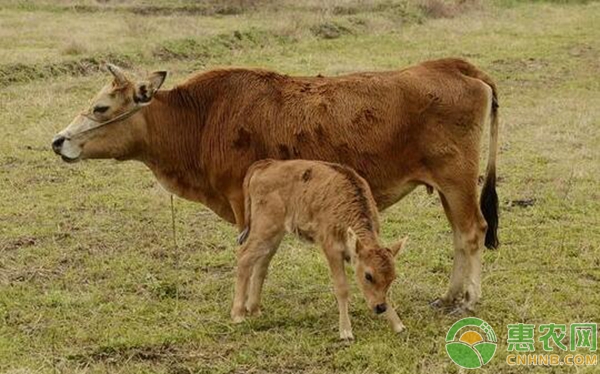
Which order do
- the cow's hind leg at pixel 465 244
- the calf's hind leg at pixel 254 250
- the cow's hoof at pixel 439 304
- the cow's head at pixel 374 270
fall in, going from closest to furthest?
the cow's head at pixel 374 270 < the calf's hind leg at pixel 254 250 < the cow's hind leg at pixel 465 244 < the cow's hoof at pixel 439 304

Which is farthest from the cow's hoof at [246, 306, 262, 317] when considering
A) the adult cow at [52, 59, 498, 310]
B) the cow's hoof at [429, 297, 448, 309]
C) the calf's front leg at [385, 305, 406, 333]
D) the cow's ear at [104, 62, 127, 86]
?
the cow's ear at [104, 62, 127, 86]

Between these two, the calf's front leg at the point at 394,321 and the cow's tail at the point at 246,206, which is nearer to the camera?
the calf's front leg at the point at 394,321

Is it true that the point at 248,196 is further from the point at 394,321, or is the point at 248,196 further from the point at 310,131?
the point at 394,321

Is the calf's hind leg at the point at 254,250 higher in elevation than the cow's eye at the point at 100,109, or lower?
lower

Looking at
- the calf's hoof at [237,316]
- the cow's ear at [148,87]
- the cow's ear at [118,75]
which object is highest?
the cow's ear at [118,75]

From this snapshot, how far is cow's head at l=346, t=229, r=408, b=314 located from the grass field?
368 mm

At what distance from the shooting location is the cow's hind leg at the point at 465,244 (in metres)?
6.95

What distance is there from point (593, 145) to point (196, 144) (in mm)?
7561

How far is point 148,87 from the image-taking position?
277 inches

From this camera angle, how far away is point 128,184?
10.8m

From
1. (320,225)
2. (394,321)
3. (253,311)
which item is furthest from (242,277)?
(394,321)

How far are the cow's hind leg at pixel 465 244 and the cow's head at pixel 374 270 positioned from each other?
1.17 meters

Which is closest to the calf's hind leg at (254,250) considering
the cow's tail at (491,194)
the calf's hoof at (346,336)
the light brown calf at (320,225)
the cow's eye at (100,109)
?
the light brown calf at (320,225)

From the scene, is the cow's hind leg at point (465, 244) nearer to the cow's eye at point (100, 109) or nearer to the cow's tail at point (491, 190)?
the cow's tail at point (491, 190)
